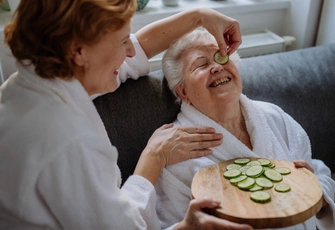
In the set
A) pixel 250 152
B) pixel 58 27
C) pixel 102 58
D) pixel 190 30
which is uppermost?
pixel 58 27

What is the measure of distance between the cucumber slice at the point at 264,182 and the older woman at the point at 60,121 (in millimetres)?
196

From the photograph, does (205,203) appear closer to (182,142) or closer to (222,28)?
(182,142)

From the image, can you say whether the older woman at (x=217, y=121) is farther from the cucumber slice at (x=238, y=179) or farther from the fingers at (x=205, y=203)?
the fingers at (x=205, y=203)

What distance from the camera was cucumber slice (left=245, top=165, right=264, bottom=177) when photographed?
126 centimetres

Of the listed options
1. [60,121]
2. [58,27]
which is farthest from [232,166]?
[58,27]

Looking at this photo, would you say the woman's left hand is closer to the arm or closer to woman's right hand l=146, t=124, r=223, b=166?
the arm

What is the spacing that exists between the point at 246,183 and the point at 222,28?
627 millimetres

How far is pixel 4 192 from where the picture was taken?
3.26 feet

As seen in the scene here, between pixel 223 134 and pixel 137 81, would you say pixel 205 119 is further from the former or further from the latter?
pixel 137 81

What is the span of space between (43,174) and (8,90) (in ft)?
0.86

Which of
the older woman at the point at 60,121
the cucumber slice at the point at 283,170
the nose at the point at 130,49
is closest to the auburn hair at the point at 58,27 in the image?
the older woman at the point at 60,121

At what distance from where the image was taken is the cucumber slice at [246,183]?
1195 mm

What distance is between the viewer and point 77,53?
3.24 feet

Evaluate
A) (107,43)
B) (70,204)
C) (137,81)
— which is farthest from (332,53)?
(70,204)
